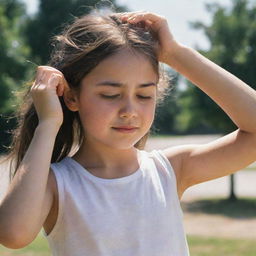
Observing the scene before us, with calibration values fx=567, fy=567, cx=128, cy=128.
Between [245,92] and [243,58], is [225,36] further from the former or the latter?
[245,92]

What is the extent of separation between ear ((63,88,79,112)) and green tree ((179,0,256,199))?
11.6 metres

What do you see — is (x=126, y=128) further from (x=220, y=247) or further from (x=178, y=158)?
(x=220, y=247)

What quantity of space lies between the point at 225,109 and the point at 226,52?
1202cm

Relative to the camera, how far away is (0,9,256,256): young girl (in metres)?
1.65

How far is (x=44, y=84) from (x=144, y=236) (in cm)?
55

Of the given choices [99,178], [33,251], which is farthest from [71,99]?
[33,251]

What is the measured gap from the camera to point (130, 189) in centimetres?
177

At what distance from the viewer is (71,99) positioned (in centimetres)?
185

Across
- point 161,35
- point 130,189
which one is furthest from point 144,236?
point 161,35

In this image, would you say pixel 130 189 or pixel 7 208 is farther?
pixel 130 189

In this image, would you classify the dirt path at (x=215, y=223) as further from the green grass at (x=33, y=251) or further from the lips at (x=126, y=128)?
the lips at (x=126, y=128)

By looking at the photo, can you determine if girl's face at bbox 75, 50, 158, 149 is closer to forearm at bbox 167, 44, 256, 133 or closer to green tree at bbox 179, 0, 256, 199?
forearm at bbox 167, 44, 256, 133

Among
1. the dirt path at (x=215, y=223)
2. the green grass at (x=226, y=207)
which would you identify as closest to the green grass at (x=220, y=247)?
the dirt path at (x=215, y=223)

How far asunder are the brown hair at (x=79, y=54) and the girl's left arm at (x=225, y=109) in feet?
0.19
